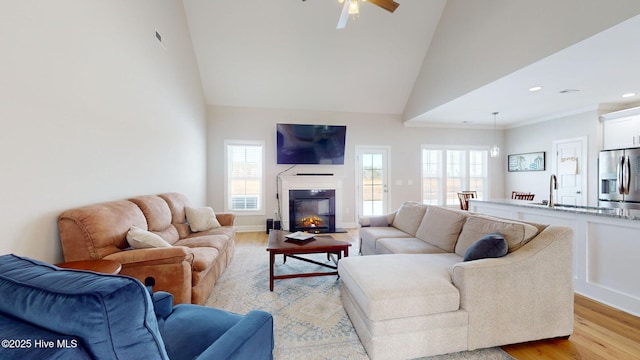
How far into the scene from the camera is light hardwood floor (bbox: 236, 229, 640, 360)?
5.96 feet

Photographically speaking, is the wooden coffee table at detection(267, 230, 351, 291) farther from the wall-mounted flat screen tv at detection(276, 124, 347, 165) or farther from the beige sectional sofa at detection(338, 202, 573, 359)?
the wall-mounted flat screen tv at detection(276, 124, 347, 165)

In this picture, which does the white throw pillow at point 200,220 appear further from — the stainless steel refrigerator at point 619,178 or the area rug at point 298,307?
the stainless steel refrigerator at point 619,178

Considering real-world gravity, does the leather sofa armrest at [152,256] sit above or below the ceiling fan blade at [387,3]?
below

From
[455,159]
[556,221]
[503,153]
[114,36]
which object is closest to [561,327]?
[556,221]

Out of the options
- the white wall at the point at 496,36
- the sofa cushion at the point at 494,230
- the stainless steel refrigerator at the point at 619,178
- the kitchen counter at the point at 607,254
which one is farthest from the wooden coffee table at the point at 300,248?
the stainless steel refrigerator at the point at 619,178

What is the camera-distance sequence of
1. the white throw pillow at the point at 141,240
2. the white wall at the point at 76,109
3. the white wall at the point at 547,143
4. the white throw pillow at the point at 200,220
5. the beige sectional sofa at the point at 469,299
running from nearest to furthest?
the white wall at the point at 76,109, the beige sectional sofa at the point at 469,299, the white throw pillow at the point at 141,240, the white throw pillow at the point at 200,220, the white wall at the point at 547,143

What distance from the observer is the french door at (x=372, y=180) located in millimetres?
6352


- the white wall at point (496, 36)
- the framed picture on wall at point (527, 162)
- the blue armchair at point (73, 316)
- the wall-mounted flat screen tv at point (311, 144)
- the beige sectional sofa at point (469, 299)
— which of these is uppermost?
the white wall at point (496, 36)

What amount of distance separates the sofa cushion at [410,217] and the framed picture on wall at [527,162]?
4.53 m

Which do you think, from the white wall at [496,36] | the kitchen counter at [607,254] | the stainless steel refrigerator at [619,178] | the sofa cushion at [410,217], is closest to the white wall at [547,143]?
the stainless steel refrigerator at [619,178]

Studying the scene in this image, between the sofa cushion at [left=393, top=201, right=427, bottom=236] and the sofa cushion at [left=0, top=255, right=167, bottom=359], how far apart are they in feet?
10.6

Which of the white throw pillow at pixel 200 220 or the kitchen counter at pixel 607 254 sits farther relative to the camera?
the white throw pillow at pixel 200 220

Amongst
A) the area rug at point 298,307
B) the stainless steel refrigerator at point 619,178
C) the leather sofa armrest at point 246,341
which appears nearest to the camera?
the leather sofa armrest at point 246,341

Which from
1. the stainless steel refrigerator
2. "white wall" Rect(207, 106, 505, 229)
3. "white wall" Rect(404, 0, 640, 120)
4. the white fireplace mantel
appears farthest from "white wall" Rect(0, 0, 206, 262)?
the stainless steel refrigerator
